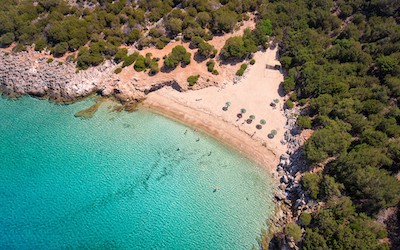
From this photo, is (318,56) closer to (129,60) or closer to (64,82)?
(129,60)

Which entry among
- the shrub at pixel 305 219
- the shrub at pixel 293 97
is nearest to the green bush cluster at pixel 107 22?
the shrub at pixel 293 97

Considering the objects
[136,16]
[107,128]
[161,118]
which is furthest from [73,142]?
[136,16]

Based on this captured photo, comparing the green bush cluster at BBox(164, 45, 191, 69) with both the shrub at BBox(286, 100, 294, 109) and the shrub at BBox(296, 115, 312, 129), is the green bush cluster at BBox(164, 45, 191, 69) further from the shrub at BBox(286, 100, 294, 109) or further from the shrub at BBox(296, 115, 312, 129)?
the shrub at BBox(296, 115, 312, 129)

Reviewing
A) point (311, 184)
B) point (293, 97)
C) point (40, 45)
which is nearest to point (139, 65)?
point (40, 45)

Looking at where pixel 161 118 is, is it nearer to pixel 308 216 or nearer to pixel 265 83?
pixel 265 83

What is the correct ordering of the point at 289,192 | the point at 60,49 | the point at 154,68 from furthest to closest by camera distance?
the point at 60,49
the point at 154,68
the point at 289,192
